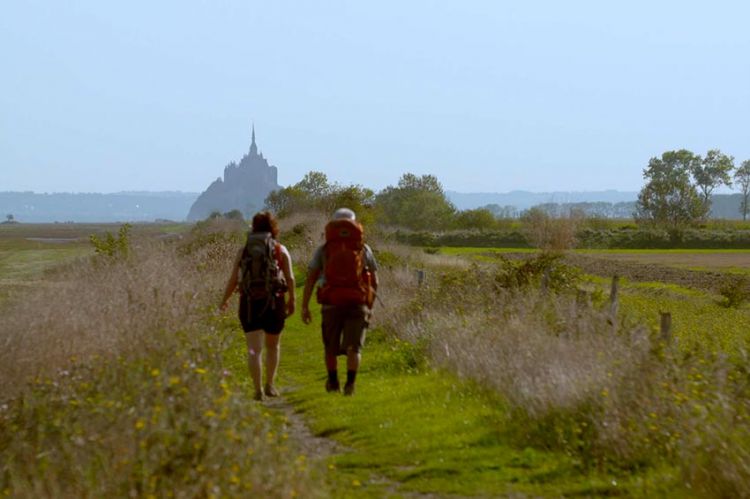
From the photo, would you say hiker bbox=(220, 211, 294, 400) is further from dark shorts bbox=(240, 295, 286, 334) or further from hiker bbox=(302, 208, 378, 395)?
hiker bbox=(302, 208, 378, 395)

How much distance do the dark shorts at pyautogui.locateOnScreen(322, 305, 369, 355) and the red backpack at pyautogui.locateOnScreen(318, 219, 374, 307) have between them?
0.37 ft

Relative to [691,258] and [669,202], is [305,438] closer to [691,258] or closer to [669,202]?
[691,258]

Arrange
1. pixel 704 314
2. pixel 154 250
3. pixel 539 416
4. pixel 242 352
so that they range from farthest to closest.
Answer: pixel 704 314 → pixel 154 250 → pixel 242 352 → pixel 539 416

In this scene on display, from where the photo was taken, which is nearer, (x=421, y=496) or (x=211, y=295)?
(x=421, y=496)

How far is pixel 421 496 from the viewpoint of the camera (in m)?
8.41

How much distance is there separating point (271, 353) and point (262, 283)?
42.4 inches

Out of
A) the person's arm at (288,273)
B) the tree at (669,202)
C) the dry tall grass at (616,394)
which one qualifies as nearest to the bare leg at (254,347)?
the person's arm at (288,273)

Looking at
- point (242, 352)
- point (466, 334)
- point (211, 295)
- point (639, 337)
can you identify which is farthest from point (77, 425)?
point (211, 295)

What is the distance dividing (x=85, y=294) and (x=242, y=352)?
12.8 feet

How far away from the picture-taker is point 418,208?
115125mm

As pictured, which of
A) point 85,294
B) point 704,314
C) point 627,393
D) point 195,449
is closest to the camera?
point 195,449

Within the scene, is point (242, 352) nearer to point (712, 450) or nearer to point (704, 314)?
point (712, 450)

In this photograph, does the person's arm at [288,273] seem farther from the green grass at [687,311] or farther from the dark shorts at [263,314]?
the green grass at [687,311]

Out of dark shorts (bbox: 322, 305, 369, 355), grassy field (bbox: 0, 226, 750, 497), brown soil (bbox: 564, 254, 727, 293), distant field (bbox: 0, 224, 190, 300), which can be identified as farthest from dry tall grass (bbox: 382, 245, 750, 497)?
brown soil (bbox: 564, 254, 727, 293)
